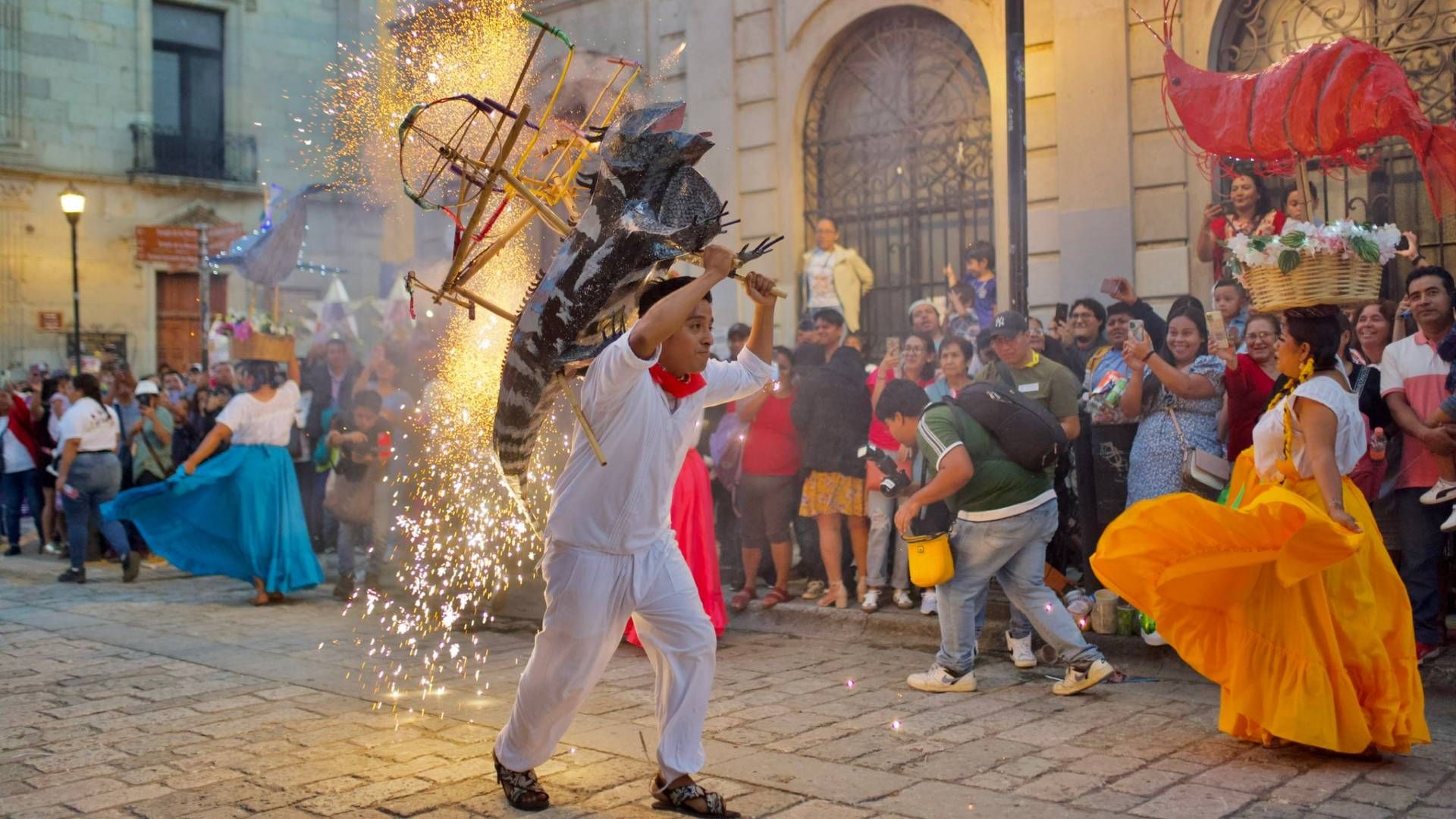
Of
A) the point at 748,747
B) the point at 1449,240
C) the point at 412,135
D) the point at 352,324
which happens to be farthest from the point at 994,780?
the point at 352,324

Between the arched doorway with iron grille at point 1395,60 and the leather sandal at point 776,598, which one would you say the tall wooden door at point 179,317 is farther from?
the arched doorway with iron grille at point 1395,60

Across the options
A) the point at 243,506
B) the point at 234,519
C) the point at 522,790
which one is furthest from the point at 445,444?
the point at 522,790

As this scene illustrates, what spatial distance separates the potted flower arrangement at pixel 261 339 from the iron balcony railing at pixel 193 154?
12.3m

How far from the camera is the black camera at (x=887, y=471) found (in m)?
8.21

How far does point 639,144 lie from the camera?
4.58 m

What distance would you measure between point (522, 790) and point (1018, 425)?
3.20m

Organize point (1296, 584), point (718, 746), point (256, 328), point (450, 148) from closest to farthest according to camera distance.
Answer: point (450, 148) → point (1296, 584) → point (718, 746) → point (256, 328)

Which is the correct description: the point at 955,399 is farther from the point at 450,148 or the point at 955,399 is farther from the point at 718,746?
the point at 450,148

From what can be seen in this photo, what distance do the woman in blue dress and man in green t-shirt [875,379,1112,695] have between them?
948 millimetres

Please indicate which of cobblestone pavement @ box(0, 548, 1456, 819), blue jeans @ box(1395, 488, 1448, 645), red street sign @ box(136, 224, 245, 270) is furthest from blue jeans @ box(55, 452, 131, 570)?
red street sign @ box(136, 224, 245, 270)

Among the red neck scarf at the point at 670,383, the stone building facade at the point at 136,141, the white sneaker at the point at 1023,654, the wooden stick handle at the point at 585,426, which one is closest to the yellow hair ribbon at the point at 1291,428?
the white sneaker at the point at 1023,654

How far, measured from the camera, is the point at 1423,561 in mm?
6871

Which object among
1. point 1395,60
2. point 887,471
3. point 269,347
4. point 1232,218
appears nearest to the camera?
point 887,471

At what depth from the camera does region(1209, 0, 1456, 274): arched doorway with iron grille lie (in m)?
9.95
